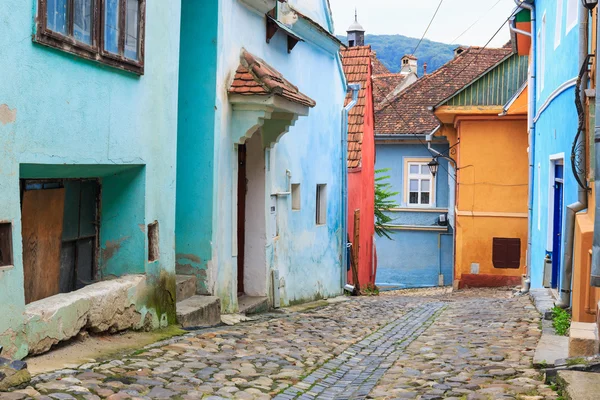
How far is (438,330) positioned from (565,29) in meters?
4.56

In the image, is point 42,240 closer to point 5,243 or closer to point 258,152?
point 5,243

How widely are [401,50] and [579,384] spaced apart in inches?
6823

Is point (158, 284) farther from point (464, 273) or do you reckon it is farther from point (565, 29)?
point (464, 273)

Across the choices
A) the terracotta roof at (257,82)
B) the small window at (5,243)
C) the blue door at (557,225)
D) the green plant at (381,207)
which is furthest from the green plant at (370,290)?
the small window at (5,243)

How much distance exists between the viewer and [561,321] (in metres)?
9.56

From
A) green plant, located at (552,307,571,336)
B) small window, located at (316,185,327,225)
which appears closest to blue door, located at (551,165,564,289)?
green plant, located at (552,307,571,336)

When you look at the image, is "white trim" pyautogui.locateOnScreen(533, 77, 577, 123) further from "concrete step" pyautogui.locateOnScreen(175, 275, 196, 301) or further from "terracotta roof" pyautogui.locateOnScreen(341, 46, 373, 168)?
"terracotta roof" pyautogui.locateOnScreen(341, 46, 373, 168)

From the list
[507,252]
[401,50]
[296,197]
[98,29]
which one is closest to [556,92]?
[296,197]

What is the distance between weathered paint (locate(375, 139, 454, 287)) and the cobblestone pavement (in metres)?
18.8


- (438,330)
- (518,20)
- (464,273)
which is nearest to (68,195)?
(438,330)

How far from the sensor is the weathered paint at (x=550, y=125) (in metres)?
10.4

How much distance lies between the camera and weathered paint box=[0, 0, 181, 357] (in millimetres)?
5750

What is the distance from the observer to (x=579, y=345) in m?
6.65

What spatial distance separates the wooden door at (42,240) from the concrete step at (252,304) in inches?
158
